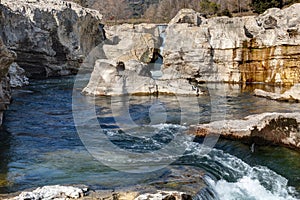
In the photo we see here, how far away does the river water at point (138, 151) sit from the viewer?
8211 millimetres

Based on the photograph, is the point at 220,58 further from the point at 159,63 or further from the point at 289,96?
the point at 159,63

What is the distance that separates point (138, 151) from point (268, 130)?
13.2 ft

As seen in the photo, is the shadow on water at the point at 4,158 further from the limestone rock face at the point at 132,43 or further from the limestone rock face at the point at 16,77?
the limestone rock face at the point at 132,43

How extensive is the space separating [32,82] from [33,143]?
639 inches

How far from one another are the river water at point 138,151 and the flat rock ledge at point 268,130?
327mm

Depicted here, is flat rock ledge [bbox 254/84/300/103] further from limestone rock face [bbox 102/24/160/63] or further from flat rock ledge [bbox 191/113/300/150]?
limestone rock face [bbox 102/24/160/63]

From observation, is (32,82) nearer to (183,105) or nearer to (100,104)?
(100,104)

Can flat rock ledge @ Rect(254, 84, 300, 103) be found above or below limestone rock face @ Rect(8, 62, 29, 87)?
below

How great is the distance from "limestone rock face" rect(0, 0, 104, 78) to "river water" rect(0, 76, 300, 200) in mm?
11361

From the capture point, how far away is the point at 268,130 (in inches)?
442

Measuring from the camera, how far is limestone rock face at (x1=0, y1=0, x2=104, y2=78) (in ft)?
93.0

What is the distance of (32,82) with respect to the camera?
26625 millimetres

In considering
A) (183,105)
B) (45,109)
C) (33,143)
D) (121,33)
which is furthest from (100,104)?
(121,33)

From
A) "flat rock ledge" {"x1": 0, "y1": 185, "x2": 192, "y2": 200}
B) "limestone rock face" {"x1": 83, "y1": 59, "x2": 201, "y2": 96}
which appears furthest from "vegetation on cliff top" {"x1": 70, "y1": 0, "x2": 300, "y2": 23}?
"flat rock ledge" {"x1": 0, "y1": 185, "x2": 192, "y2": 200}
